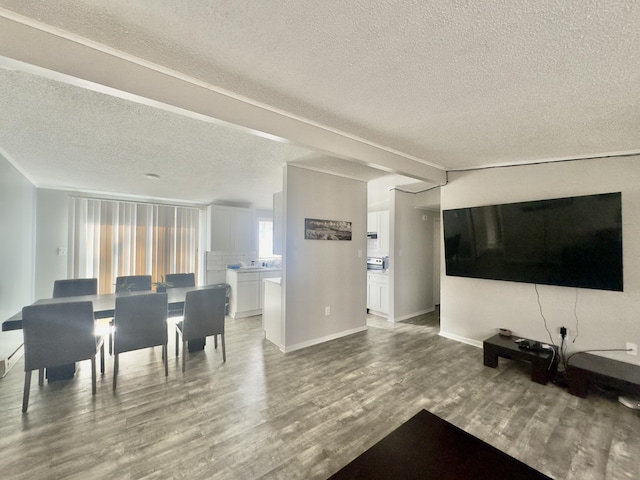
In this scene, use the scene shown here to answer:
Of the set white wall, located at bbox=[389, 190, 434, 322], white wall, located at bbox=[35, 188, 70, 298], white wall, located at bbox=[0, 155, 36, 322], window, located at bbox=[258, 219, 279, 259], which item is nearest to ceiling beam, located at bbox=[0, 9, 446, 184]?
white wall, located at bbox=[0, 155, 36, 322]

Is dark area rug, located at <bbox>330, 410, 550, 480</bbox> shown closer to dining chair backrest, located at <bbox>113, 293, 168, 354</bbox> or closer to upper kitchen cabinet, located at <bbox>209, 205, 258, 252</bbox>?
dining chair backrest, located at <bbox>113, 293, 168, 354</bbox>

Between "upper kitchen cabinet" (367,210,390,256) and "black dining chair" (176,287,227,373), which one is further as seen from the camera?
"upper kitchen cabinet" (367,210,390,256)

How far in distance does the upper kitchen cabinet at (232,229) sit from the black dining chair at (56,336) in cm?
332

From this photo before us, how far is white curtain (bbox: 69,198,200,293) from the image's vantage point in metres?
4.73

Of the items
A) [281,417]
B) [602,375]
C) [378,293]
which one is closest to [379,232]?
[378,293]

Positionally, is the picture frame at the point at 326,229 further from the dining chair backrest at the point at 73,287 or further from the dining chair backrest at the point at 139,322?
the dining chair backrest at the point at 73,287

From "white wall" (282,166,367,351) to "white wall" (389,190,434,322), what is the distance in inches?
31.1

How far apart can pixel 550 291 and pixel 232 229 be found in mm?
5549

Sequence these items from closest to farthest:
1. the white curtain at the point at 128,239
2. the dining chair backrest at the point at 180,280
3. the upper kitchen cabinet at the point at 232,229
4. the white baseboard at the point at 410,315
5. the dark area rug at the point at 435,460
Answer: the dark area rug at the point at 435,460, the dining chair backrest at the point at 180,280, the white baseboard at the point at 410,315, the white curtain at the point at 128,239, the upper kitchen cabinet at the point at 232,229

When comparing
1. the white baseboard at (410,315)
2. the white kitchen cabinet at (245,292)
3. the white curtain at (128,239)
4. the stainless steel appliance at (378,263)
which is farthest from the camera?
the stainless steel appliance at (378,263)

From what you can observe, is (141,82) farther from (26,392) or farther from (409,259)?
(409,259)

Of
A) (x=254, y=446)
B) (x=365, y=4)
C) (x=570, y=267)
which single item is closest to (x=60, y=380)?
(x=254, y=446)

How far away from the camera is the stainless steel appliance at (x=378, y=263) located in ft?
17.1

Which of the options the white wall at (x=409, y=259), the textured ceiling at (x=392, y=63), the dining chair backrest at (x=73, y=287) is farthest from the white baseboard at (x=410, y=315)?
the dining chair backrest at (x=73, y=287)
